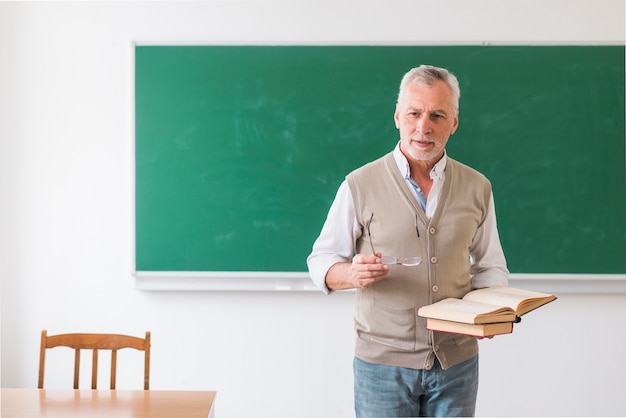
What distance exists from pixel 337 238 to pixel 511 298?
570 millimetres

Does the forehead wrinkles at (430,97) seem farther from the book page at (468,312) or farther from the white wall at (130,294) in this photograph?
the white wall at (130,294)

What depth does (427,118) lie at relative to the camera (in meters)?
1.89

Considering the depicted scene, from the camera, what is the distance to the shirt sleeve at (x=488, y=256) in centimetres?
203

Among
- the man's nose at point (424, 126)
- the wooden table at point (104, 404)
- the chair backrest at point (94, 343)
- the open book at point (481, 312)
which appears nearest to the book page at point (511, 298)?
the open book at point (481, 312)

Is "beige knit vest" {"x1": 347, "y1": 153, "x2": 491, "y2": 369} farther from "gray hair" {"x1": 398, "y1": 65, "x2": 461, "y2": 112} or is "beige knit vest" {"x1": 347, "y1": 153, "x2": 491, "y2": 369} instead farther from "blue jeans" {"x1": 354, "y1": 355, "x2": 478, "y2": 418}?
"gray hair" {"x1": 398, "y1": 65, "x2": 461, "y2": 112}

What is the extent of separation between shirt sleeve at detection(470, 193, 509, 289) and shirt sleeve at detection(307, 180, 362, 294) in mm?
416

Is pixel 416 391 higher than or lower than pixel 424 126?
lower

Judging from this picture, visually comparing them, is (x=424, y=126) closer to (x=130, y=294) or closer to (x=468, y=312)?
(x=468, y=312)

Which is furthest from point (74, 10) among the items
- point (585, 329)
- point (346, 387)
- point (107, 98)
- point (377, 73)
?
point (585, 329)

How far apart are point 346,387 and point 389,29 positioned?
6.09ft

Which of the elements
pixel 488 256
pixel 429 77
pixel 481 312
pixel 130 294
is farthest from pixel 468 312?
pixel 130 294

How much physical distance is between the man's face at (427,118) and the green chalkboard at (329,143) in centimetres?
116

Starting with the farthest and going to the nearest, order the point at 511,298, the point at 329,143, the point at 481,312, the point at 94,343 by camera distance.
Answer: the point at 329,143 < the point at 94,343 < the point at 511,298 < the point at 481,312

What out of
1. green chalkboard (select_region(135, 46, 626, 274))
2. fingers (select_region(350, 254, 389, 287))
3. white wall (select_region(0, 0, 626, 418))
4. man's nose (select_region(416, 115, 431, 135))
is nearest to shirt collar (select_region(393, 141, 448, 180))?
man's nose (select_region(416, 115, 431, 135))
